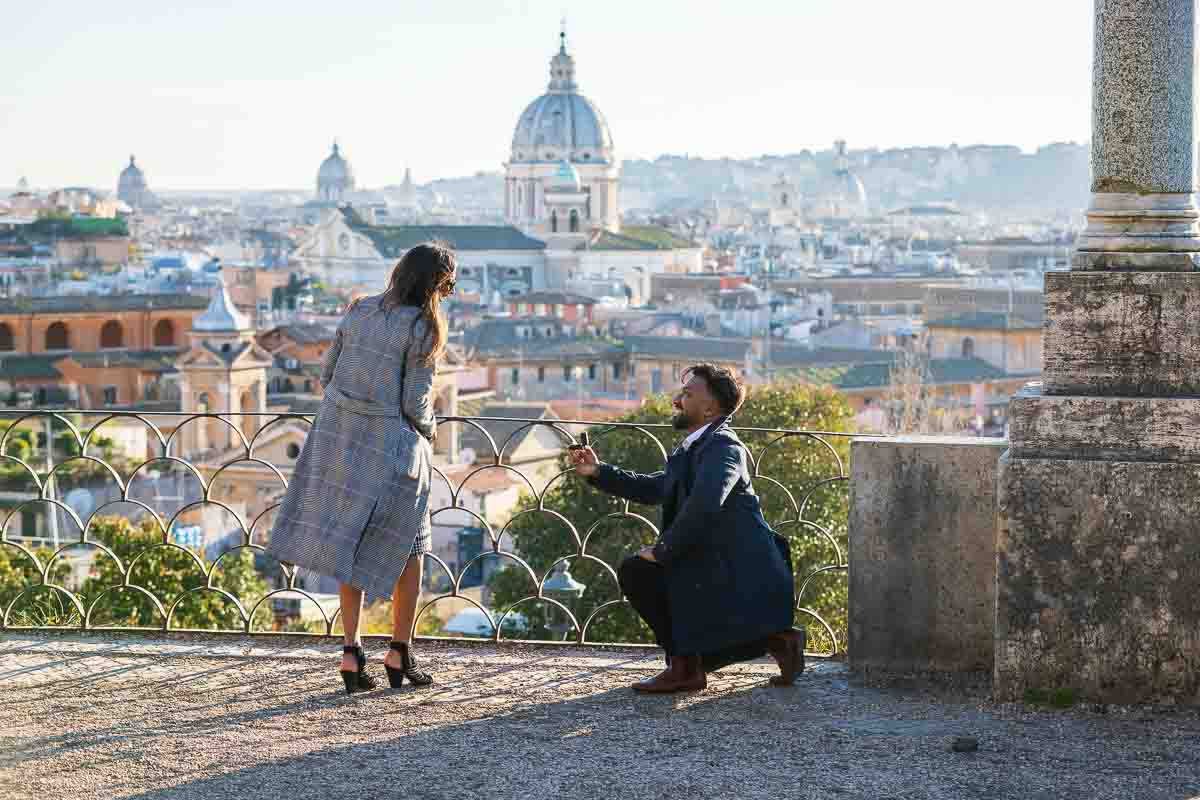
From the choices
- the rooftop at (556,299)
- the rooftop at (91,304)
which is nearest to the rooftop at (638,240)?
the rooftop at (556,299)

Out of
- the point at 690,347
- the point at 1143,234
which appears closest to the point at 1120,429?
the point at 1143,234

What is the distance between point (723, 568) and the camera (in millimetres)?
4102

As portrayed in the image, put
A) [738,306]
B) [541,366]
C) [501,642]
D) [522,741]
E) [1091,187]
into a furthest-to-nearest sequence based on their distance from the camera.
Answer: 1. [738,306]
2. [541,366]
3. [501,642]
4. [1091,187]
5. [522,741]

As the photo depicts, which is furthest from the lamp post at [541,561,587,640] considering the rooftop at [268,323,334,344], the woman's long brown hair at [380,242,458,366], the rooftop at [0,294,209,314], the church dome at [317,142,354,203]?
the church dome at [317,142,354,203]

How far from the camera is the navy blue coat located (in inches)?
161

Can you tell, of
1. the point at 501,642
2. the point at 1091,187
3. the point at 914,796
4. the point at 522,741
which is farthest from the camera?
the point at 501,642

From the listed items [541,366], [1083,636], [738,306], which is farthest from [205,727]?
[738,306]

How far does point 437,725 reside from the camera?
3922 millimetres

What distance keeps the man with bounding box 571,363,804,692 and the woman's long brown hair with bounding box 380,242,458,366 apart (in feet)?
1.27

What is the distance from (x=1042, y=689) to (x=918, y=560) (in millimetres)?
396

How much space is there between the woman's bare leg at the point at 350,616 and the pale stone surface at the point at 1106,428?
123cm

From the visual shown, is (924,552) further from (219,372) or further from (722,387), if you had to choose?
(219,372)

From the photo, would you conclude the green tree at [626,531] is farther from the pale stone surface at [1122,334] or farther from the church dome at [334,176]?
the church dome at [334,176]

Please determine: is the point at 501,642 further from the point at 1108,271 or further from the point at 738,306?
the point at 738,306
